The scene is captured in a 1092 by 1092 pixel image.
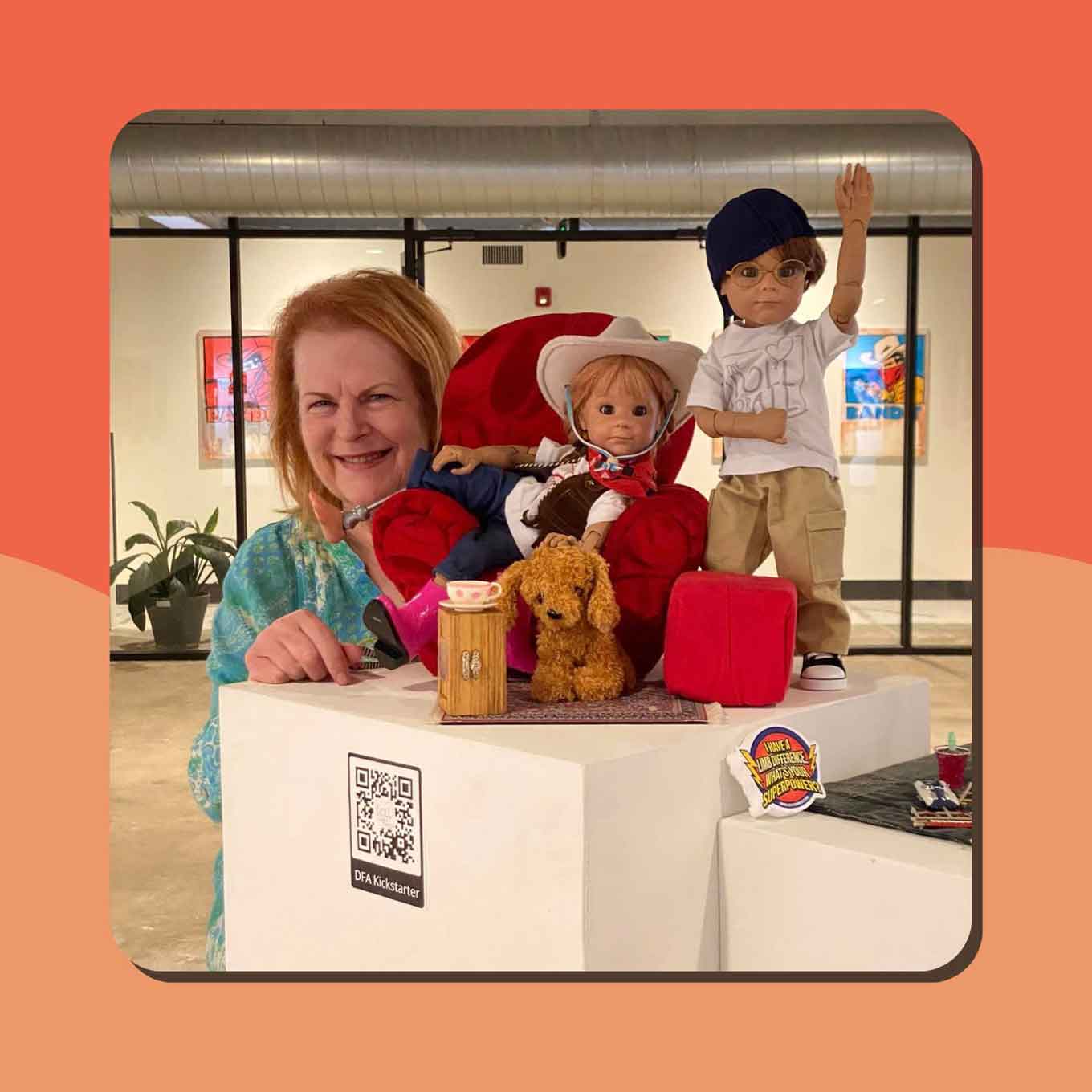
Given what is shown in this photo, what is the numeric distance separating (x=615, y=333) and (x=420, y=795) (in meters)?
0.84

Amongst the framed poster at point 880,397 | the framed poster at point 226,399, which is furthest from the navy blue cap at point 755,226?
the framed poster at point 880,397

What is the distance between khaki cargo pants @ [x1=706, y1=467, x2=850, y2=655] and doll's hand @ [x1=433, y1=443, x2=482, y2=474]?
44 centimetres

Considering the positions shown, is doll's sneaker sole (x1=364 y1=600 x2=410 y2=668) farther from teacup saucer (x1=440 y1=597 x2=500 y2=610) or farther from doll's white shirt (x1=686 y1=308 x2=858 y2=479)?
doll's white shirt (x1=686 y1=308 x2=858 y2=479)

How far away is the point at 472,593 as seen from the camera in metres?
1.94

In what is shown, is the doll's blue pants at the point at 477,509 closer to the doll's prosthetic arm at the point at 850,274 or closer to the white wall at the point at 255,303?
the white wall at the point at 255,303

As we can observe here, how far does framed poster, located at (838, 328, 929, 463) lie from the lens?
3.93m

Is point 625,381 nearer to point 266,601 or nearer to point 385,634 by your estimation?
point 385,634

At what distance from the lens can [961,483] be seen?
4391mm

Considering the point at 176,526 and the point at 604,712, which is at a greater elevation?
the point at 176,526

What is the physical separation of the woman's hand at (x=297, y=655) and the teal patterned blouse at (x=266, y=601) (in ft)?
1.05

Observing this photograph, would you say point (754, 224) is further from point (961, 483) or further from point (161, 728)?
point (961, 483)

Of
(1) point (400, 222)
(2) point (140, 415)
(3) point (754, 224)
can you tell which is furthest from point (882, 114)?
(2) point (140, 415)

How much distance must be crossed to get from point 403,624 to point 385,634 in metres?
0.03

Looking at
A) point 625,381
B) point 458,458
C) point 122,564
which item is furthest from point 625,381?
point 122,564
